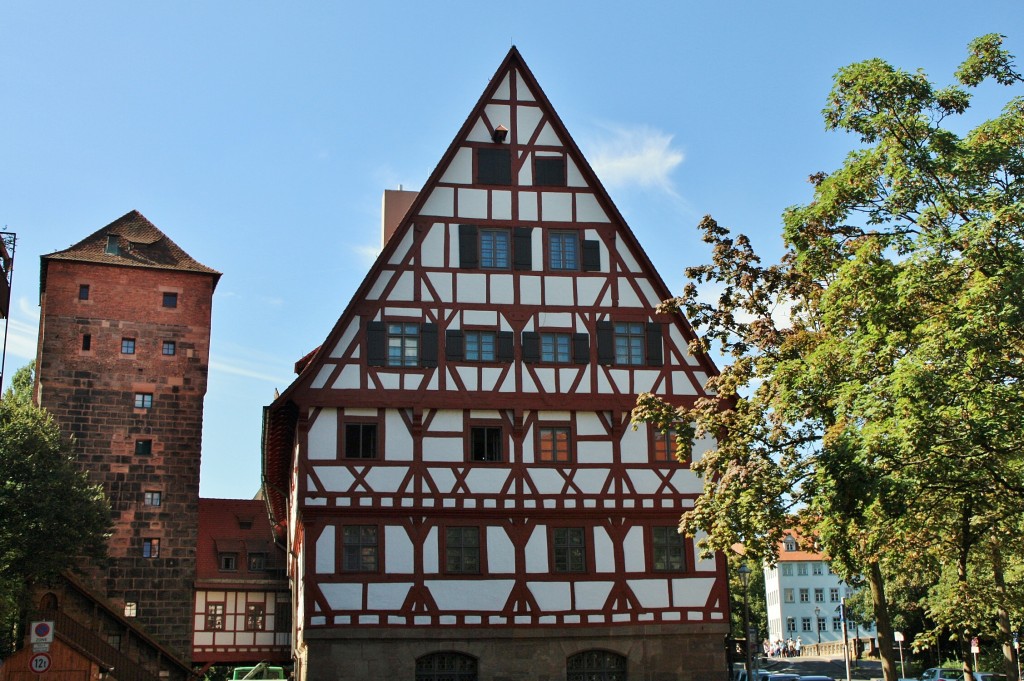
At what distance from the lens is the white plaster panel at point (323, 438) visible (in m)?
30.8

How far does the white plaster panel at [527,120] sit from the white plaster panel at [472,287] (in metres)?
4.43

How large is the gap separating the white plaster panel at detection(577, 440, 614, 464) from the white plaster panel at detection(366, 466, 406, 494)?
4.85 meters

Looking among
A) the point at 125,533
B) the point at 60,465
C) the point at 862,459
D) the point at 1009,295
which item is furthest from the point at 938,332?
the point at 125,533

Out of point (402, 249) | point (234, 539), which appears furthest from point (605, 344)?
point (234, 539)

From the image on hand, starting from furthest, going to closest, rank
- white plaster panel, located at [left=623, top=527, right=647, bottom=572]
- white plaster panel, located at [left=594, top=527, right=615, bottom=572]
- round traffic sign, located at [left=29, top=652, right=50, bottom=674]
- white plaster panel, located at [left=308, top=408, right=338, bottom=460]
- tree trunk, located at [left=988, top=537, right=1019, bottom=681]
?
white plaster panel, located at [left=623, top=527, right=647, bottom=572] < white plaster panel, located at [left=594, top=527, right=615, bottom=572] < white plaster panel, located at [left=308, top=408, right=338, bottom=460] < tree trunk, located at [left=988, top=537, right=1019, bottom=681] < round traffic sign, located at [left=29, top=652, right=50, bottom=674]

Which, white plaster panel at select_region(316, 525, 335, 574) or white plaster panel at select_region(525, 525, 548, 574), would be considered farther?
white plaster panel at select_region(525, 525, 548, 574)

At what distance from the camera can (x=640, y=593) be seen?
3156cm

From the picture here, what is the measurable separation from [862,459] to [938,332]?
246 cm

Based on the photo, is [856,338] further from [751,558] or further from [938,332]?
[751,558]

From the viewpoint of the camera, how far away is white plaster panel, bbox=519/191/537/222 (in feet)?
110

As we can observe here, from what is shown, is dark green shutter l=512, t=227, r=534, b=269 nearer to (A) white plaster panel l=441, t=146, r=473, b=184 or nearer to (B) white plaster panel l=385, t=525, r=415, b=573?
(A) white plaster panel l=441, t=146, r=473, b=184

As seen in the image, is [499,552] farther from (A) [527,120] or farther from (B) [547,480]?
(A) [527,120]

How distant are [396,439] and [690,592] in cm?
890

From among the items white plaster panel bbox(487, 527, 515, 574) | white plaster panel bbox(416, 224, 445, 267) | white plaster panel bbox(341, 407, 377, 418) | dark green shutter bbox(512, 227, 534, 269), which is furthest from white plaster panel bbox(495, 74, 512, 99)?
white plaster panel bbox(487, 527, 515, 574)
